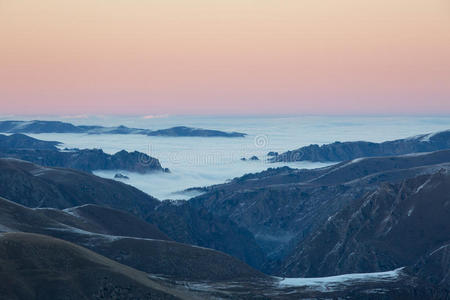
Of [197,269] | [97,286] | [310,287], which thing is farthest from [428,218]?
[97,286]

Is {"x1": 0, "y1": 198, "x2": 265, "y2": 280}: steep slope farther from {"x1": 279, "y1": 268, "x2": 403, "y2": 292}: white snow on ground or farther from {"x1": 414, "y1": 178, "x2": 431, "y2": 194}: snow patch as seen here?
{"x1": 414, "y1": 178, "x2": 431, "y2": 194}: snow patch

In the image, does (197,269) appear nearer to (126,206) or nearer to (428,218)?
(428,218)

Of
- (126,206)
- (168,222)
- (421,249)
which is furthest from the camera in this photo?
(126,206)

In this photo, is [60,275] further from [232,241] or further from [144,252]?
[232,241]

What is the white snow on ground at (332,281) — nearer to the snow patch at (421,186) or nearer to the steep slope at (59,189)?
the snow patch at (421,186)

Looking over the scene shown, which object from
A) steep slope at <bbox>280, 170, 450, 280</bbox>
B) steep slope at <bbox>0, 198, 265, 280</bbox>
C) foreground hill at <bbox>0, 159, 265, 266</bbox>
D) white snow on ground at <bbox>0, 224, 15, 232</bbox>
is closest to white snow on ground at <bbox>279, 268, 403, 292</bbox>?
steep slope at <bbox>0, 198, 265, 280</bbox>

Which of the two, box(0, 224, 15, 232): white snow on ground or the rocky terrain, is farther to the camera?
the rocky terrain
